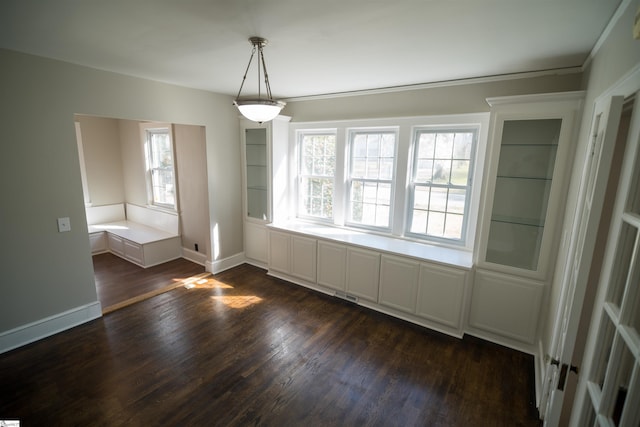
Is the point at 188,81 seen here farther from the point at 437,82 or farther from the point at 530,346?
the point at 530,346

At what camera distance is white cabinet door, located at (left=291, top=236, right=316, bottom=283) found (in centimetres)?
397

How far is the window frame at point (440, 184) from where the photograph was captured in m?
3.19

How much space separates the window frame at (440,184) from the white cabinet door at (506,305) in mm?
600

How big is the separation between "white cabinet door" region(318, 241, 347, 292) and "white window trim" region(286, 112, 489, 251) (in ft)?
0.85

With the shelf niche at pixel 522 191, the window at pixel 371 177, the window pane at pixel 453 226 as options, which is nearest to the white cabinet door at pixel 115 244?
the window at pixel 371 177

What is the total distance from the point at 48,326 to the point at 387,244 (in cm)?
→ 366

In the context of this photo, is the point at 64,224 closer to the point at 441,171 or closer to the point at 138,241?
the point at 138,241

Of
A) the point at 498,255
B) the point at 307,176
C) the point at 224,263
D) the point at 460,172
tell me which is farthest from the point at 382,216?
the point at 224,263

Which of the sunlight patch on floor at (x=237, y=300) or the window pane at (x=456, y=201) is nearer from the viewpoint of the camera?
the window pane at (x=456, y=201)

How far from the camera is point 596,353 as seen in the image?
1.12 m

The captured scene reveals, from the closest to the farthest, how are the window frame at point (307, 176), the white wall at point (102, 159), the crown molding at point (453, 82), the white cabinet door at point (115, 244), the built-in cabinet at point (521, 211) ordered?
the built-in cabinet at point (521, 211) < the crown molding at point (453, 82) < the window frame at point (307, 176) < the white cabinet door at point (115, 244) < the white wall at point (102, 159)

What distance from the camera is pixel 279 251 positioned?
4293 mm

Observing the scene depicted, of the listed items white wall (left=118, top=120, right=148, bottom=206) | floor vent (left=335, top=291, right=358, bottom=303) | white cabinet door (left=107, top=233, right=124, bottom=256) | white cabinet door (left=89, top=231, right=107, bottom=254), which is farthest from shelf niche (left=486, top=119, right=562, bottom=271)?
white cabinet door (left=89, top=231, right=107, bottom=254)

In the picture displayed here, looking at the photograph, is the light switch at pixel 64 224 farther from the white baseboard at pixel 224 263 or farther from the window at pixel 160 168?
the window at pixel 160 168
